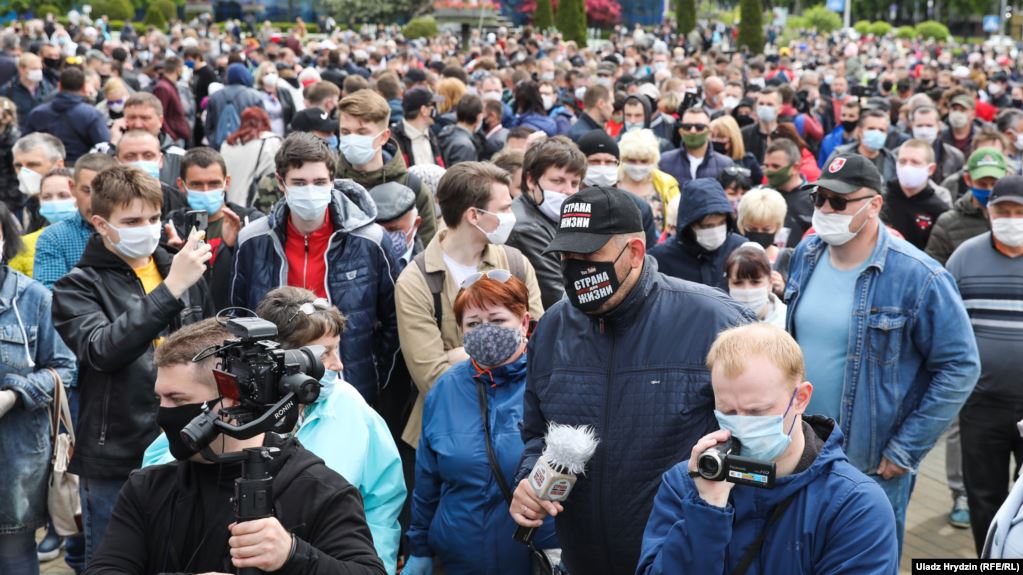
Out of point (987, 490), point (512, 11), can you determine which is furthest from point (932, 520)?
point (512, 11)

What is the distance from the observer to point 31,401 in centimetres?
475

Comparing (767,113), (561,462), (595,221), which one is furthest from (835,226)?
(767,113)

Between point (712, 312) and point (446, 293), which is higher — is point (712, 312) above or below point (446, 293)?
above

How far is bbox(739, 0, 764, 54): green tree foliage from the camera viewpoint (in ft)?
118

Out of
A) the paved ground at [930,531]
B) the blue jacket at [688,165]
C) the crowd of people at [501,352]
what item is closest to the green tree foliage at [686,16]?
the blue jacket at [688,165]

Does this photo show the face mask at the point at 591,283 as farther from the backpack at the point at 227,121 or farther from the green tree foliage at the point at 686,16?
the green tree foliage at the point at 686,16

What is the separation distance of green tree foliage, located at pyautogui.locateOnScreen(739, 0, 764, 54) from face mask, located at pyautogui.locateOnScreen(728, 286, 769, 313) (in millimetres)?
32112

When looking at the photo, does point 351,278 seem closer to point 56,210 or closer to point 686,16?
point 56,210

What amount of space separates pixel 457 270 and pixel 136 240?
4.84 ft

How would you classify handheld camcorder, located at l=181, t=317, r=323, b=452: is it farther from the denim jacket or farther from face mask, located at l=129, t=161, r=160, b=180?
face mask, located at l=129, t=161, r=160, b=180

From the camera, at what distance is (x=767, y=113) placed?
41.2 feet

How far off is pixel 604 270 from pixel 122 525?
1.62 meters

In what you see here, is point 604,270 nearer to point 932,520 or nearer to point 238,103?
point 932,520

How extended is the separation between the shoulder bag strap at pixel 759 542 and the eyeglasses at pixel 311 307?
1.92 metres
